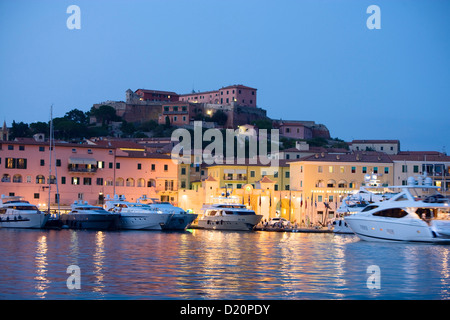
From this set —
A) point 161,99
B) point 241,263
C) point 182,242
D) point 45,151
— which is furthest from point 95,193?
point 161,99

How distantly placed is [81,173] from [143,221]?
545 inches

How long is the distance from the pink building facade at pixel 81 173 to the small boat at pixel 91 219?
5689 millimetres

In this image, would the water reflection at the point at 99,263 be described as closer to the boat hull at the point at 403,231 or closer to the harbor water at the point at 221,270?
the harbor water at the point at 221,270

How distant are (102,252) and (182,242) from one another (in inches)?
379

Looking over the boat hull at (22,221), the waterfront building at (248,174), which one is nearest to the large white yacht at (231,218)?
the waterfront building at (248,174)

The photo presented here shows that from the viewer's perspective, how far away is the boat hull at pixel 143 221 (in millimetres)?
58562

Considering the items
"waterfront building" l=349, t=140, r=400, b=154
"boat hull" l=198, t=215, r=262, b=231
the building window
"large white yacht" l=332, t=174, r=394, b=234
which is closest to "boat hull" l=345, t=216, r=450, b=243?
"large white yacht" l=332, t=174, r=394, b=234

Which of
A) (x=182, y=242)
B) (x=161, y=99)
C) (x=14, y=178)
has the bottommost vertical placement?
(x=182, y=242)

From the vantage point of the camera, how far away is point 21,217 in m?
56.1

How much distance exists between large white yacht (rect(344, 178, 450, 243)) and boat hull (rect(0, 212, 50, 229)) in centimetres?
2596

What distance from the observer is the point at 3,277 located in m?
24.1

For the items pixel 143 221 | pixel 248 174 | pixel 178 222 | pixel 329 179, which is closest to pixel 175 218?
pixel 178 222

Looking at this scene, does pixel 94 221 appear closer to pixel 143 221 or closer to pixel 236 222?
pixel 143 221
